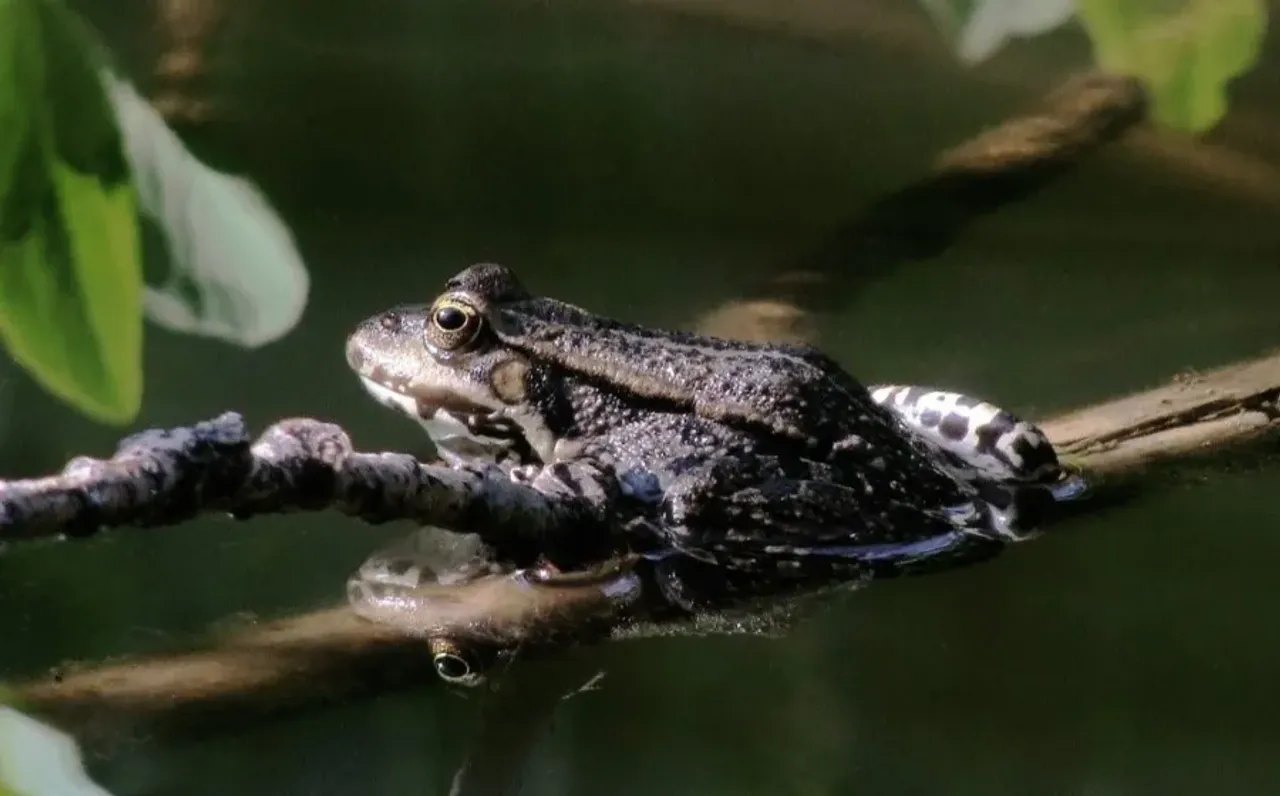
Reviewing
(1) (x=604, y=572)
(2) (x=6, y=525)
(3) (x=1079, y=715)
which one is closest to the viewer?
(2) (x=6, y=525)

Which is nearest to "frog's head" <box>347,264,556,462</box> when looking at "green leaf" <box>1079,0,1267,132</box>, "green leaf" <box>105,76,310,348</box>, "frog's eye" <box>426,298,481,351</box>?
"frog's eye" <box>426,298,481,351</box>

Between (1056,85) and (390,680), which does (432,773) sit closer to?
(390,680)

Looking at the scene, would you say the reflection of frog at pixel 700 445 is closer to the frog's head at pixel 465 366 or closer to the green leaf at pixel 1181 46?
the frog's head at pixel 465 366

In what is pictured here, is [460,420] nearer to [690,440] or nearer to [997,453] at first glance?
[690,440]

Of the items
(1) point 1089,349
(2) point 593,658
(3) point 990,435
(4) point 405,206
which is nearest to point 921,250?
(1) point 1089,349

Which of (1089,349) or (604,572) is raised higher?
(1089,349)

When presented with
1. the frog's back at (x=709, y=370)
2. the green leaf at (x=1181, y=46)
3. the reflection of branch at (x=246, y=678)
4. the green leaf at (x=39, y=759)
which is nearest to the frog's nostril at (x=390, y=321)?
the frog's back at (x=709, y=370)
